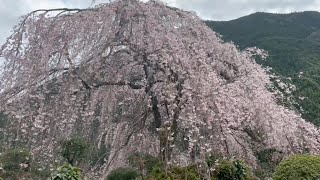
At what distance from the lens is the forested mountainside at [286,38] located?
15.1 meters

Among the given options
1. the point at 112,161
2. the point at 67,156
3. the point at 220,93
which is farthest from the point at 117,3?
the point at 67,156

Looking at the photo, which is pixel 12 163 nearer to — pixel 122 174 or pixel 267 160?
pixel 122 174

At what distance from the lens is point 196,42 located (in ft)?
18.4

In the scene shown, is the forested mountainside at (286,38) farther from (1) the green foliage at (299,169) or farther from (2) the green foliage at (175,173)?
(2) the green foliage at (175,173)

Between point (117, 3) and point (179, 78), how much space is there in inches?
50.9

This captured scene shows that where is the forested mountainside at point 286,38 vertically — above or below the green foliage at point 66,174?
above

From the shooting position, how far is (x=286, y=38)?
20625 mm

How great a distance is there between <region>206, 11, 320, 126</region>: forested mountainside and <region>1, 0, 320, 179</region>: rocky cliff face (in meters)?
6.03

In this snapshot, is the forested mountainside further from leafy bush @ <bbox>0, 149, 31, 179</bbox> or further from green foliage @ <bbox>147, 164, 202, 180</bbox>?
green foliage @ <bbox>147, 164, 202, 180</bbox>

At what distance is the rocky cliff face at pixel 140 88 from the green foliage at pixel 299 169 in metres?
0.81

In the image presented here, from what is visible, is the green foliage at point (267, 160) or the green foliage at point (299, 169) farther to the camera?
the green foliage at point (267, 160)

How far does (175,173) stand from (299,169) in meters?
1.26

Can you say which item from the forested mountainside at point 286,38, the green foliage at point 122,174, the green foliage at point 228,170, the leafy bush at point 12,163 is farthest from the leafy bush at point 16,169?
the forested mountainside at point 286,38

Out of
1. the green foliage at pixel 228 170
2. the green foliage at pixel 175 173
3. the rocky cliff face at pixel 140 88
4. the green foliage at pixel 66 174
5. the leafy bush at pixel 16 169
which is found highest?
the rocky cliff face at pixel 140 88
